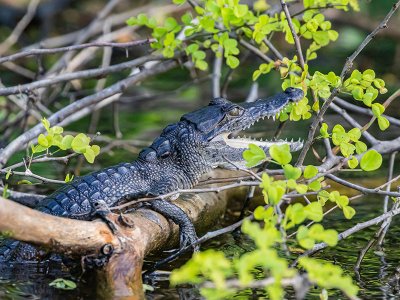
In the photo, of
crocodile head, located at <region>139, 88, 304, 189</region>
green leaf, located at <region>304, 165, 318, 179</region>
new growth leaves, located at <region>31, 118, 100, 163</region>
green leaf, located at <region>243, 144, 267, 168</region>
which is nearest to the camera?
green leaf, located at <region>243, 144, 267, 168</region>

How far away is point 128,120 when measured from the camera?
9656mm

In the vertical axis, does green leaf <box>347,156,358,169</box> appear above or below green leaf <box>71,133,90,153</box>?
below

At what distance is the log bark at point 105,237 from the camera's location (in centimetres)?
342

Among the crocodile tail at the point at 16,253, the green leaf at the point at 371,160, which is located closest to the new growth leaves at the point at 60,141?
the crocodile tail at the point at 16,253

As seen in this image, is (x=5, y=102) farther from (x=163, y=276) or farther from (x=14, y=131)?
(x=163, y=276)

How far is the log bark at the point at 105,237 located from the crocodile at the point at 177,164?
0.42m

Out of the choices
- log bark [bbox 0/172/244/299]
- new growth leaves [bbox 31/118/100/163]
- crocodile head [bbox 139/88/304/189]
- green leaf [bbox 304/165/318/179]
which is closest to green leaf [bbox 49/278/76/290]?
log bark [bbox 0/172/244/299]

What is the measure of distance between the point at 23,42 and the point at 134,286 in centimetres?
1031

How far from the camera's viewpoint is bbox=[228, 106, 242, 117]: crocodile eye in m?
5.50

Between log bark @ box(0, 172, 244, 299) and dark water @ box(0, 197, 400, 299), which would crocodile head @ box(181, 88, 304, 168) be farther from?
log bark @ box(0, 172, 244, 299)

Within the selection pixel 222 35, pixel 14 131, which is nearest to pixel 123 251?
pixel 222 35

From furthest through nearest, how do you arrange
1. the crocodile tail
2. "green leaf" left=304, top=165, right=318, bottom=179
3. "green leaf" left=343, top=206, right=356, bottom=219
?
the crocodile tail
"green leaf" left=343, top=206, right=356, bottom=219
"green leaf" left=304, top=165, right=318, bottom=179

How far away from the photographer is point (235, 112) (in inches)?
217

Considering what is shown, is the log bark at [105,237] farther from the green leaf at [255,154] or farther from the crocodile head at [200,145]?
the green leaf at [255,154]
